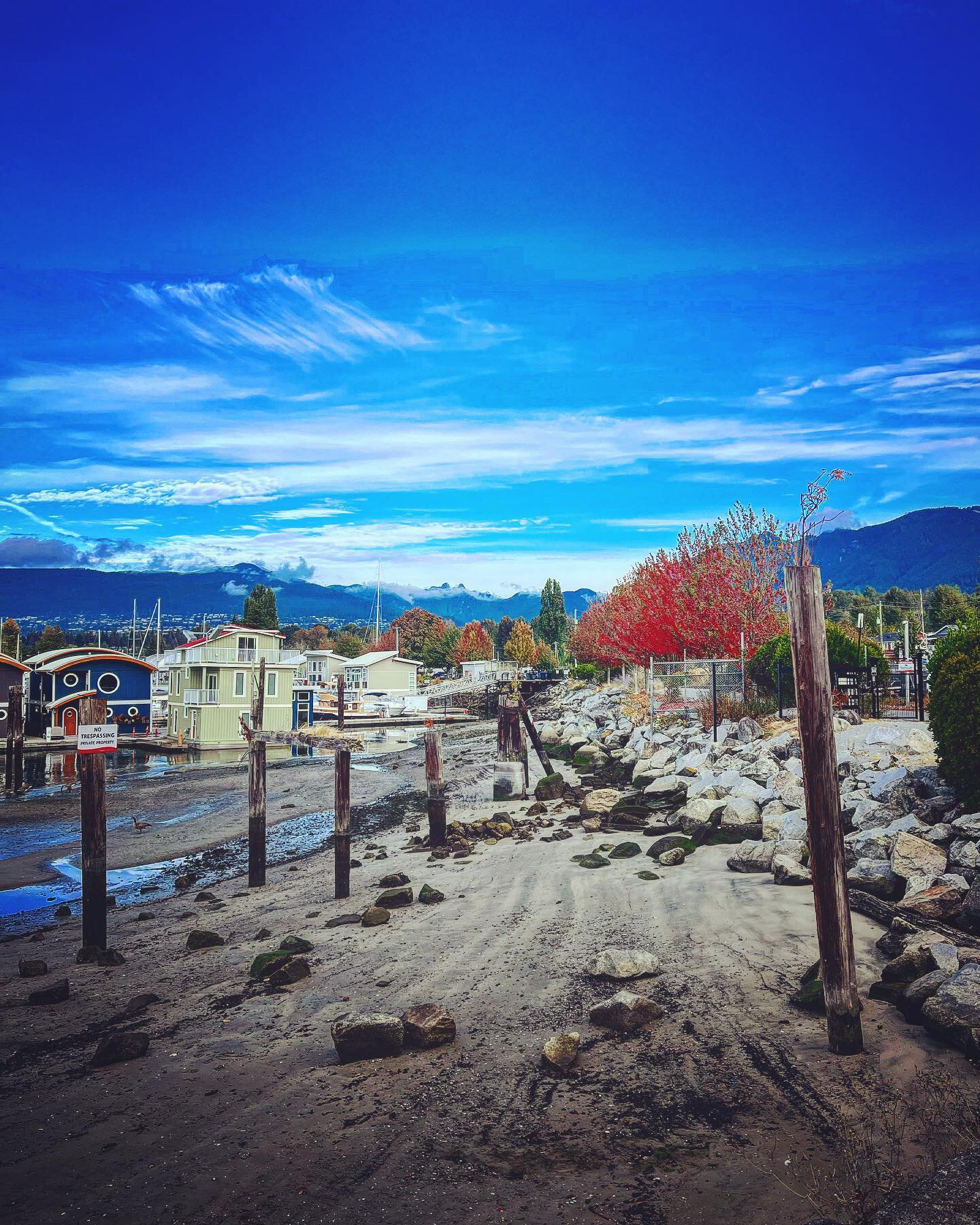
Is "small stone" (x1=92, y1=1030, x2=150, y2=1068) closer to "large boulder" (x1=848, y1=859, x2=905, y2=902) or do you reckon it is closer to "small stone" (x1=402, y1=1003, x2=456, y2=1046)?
"small stone" (x1=402, y1=1003, x2=456, y2=1046)

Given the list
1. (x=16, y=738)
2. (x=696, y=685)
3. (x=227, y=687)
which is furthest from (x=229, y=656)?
(x=696, y=685)

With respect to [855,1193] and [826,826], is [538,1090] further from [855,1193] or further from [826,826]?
[826,826]

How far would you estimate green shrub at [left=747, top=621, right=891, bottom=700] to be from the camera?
23500mm

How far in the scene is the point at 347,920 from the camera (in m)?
10.4

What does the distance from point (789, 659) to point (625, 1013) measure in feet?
62.0

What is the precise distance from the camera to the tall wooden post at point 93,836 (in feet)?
35.1

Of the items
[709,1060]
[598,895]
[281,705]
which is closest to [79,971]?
[598,895]

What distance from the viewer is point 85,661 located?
55344 millimetres

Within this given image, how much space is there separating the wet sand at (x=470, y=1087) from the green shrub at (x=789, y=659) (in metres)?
15.2

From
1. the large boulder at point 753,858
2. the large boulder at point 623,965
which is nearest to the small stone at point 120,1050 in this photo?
the large boulder at point 623,965

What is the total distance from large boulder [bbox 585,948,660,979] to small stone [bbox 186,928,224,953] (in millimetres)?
5007

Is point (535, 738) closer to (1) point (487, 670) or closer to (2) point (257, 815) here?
(2) point (257, 815)

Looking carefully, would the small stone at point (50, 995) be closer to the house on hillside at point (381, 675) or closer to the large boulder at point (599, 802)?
the large boulder at point (599, 802)

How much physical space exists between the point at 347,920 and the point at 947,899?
22.4 feet
